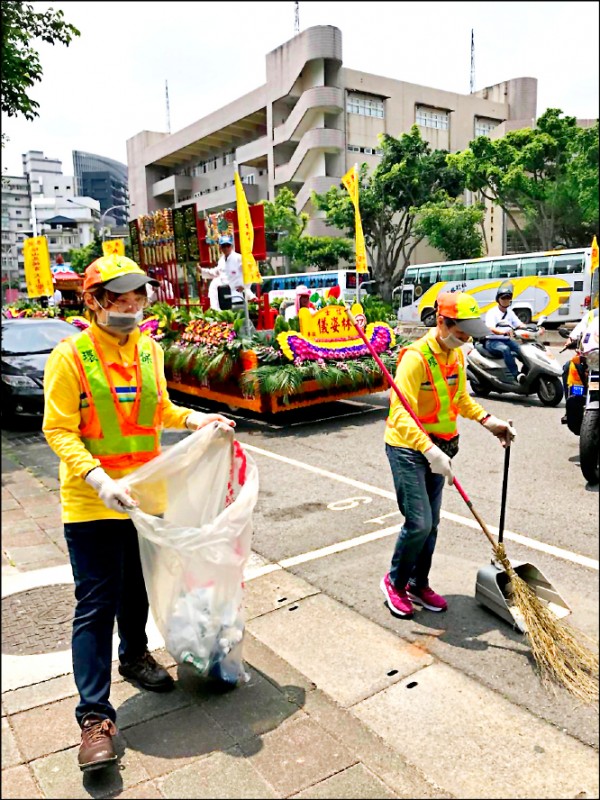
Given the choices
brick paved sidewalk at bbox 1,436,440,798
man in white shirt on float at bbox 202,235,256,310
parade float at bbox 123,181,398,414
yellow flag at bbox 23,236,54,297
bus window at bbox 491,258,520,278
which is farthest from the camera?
yellow flag at bbox 23,236,54,297

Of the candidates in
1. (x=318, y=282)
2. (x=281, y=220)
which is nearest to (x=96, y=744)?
(x=318, y=282)

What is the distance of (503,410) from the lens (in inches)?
357

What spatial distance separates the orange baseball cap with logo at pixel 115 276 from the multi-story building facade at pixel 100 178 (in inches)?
28.9

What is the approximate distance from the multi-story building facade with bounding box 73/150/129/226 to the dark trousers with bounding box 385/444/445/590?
6.94 feet

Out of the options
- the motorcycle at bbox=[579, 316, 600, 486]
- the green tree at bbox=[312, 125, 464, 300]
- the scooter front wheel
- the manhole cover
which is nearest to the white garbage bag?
the manhole cover

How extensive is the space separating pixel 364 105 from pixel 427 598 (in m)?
3.32

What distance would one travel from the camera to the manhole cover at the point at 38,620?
337cm

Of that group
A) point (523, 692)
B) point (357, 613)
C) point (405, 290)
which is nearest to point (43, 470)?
point (405, 290)

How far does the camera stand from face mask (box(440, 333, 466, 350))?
337cm

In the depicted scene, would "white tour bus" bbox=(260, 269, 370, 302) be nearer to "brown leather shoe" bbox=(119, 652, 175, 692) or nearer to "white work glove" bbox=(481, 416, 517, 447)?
"white work glove" bbox=(481, 416, 517, 447)

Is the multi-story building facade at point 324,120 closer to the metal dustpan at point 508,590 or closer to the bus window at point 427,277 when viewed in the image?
the bus window at point 427,277

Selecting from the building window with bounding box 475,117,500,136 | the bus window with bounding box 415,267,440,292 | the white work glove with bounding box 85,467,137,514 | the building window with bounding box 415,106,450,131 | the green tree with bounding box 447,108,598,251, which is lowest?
the white work glove with bounding box 85,467,137,514

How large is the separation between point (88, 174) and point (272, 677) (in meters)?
3.29

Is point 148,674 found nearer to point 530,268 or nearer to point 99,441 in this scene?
point 99,441
